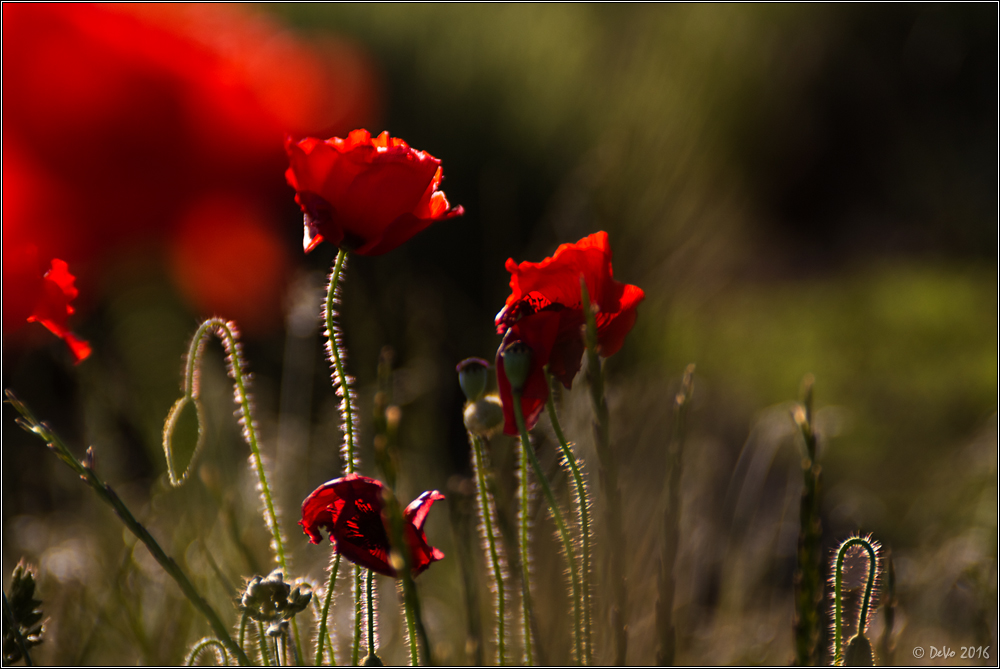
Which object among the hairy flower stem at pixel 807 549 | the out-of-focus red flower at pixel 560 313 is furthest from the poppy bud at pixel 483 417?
the hairy flower stem at pixel 807 549

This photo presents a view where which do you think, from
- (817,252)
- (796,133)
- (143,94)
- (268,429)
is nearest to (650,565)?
(143,94)

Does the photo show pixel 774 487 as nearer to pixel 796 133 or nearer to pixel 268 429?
pixel 268 429

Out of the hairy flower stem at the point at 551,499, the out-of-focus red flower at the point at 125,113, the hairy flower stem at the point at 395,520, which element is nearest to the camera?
the hairy flower stem at the point at 395,520

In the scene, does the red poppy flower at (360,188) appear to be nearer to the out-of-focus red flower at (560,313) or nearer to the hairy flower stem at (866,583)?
the out-of-focus red flower at (560,313)

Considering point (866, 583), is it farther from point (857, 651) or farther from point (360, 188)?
point (360, 188)

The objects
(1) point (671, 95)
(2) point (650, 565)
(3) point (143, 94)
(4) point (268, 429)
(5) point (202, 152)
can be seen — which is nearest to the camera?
→ (3) point (143, 94)

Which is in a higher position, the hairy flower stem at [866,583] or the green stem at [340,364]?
the green stem at [340,364]

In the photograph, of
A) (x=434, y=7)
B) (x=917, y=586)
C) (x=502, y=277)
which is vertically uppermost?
(x=434, y=7)

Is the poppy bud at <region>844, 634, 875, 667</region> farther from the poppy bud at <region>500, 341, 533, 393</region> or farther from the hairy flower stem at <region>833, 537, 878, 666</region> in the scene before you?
the poppy bud at <region>500, 341, 533, 393</region>
